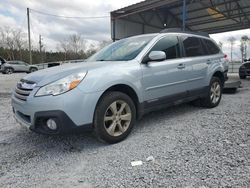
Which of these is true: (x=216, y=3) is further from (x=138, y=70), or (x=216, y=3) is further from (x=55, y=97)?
(x=55, y=97)

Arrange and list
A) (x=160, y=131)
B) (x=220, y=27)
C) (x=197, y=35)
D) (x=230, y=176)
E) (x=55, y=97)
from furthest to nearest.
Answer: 1. (x=220, y=27)
2. (x=197, y=35)
3. (x=160, y=131)
4. (x=55, y=97)
5. (x=230, y=176)

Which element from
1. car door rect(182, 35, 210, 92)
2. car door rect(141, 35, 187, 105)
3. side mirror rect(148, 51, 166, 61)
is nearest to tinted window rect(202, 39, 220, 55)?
car door rect(182, 35, 210, 92)

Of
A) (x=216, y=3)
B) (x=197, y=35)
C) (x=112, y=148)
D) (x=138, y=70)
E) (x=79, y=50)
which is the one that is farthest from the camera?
(x=79, y=50)

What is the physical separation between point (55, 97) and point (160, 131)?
73.7 inches

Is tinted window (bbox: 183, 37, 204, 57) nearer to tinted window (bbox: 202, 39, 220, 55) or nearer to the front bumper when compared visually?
tinted window (bbox: 202, 39, 220, 55)

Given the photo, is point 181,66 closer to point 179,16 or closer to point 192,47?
point 192,47

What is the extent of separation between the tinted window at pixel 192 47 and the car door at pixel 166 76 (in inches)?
11.2

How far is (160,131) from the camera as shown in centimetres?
402

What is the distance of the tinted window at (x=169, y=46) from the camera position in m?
4.27

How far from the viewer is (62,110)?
2969 mm

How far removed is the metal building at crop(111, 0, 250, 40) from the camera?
15.5 m

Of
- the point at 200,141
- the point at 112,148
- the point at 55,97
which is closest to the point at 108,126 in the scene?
the point at 112,148

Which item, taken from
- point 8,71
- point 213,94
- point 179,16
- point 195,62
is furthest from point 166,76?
point 8,71

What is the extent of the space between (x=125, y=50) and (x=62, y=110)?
179 centimetres
